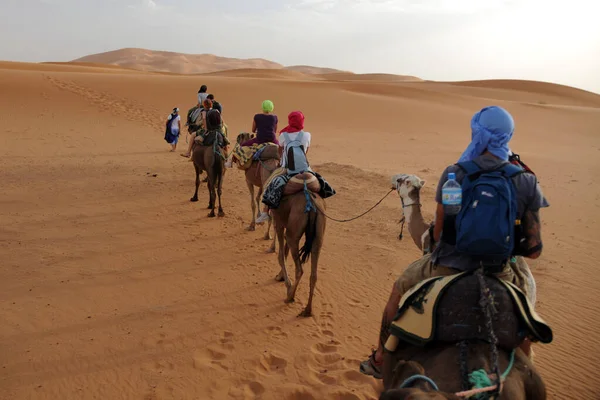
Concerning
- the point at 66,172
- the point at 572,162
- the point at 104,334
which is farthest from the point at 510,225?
the point at 572,162

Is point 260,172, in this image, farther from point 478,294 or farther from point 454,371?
point 454,371

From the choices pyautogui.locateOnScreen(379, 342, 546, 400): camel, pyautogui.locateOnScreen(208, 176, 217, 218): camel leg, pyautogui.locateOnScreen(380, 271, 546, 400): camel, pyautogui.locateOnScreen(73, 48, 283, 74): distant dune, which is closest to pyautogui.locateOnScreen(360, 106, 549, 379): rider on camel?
pyautogui.locateOnScreen(380, 271, 546, 400): camel

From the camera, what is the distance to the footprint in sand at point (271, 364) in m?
5.25

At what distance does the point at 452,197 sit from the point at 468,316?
0.74 metres

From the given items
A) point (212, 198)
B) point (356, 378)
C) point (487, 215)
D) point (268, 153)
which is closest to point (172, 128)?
point (212, 198)

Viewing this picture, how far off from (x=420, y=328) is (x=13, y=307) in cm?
578

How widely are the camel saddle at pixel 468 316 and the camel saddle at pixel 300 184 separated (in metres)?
3.65

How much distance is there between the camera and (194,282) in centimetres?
727

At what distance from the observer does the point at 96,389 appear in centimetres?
481

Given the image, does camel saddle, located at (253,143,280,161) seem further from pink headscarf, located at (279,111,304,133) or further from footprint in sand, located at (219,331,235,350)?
footprint in sand, located at (219,331,235,350)

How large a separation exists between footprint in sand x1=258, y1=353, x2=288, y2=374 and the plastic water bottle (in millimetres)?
3263

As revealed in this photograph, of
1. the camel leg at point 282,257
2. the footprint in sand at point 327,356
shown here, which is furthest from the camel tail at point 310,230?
the footprint in sand at point 327,356

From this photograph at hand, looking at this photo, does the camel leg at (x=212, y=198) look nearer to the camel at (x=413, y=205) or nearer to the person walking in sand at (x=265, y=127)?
the person walking in sand at (x=265, y=127)

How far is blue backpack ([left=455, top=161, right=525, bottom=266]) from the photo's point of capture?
2.76m
